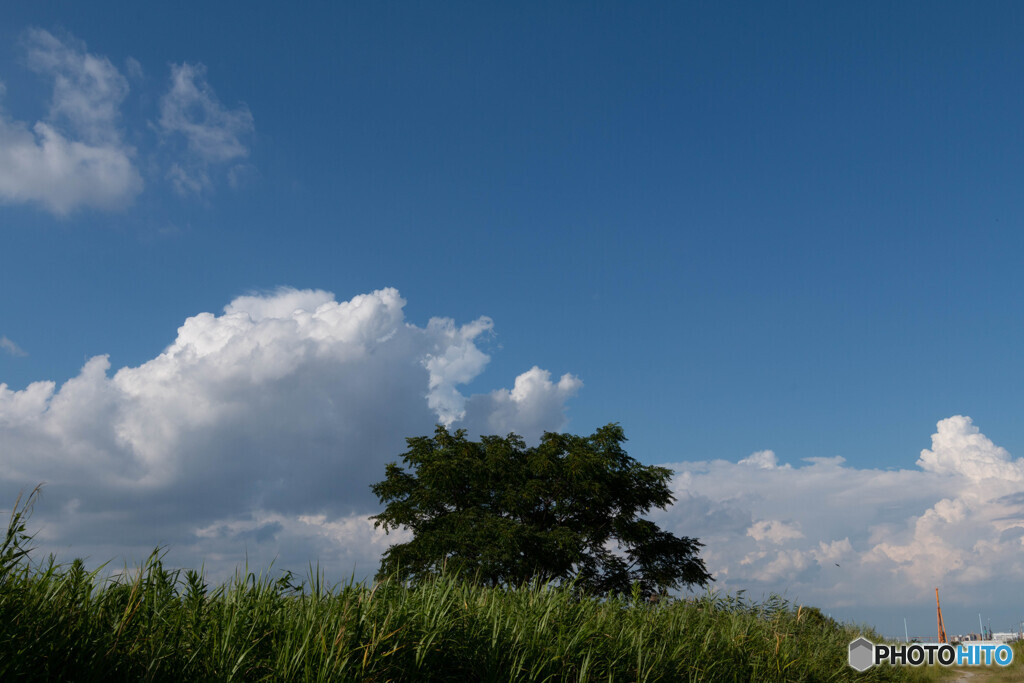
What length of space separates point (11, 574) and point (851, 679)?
48.5ft

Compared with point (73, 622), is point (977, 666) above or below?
below

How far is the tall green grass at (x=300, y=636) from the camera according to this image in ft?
16.4

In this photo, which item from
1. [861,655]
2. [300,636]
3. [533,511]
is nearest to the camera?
[300,636]

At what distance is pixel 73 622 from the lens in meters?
5.29

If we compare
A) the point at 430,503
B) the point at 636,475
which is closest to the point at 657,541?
the point at 636,475

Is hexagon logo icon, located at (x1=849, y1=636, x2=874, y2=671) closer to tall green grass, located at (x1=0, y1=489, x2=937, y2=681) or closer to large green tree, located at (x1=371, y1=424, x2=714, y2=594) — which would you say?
tall green grass, located at (x1=0, y1=489, x2=937, y2=681)

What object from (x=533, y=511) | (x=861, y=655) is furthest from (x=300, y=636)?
(x=533, y=511)

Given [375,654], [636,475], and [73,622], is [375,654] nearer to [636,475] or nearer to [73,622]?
[73,622]

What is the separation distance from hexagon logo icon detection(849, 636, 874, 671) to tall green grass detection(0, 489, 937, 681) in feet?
21.5

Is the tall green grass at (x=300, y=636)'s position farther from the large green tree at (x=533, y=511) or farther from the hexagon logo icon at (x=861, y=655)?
the large green tree at (x=533, y=511)

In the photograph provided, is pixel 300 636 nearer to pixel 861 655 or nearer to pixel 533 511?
pixel 861 655

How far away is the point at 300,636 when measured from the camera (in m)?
5.75

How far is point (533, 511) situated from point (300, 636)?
28.8 metres

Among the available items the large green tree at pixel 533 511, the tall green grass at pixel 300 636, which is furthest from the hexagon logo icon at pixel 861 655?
the large green tree at pixel 533 511
